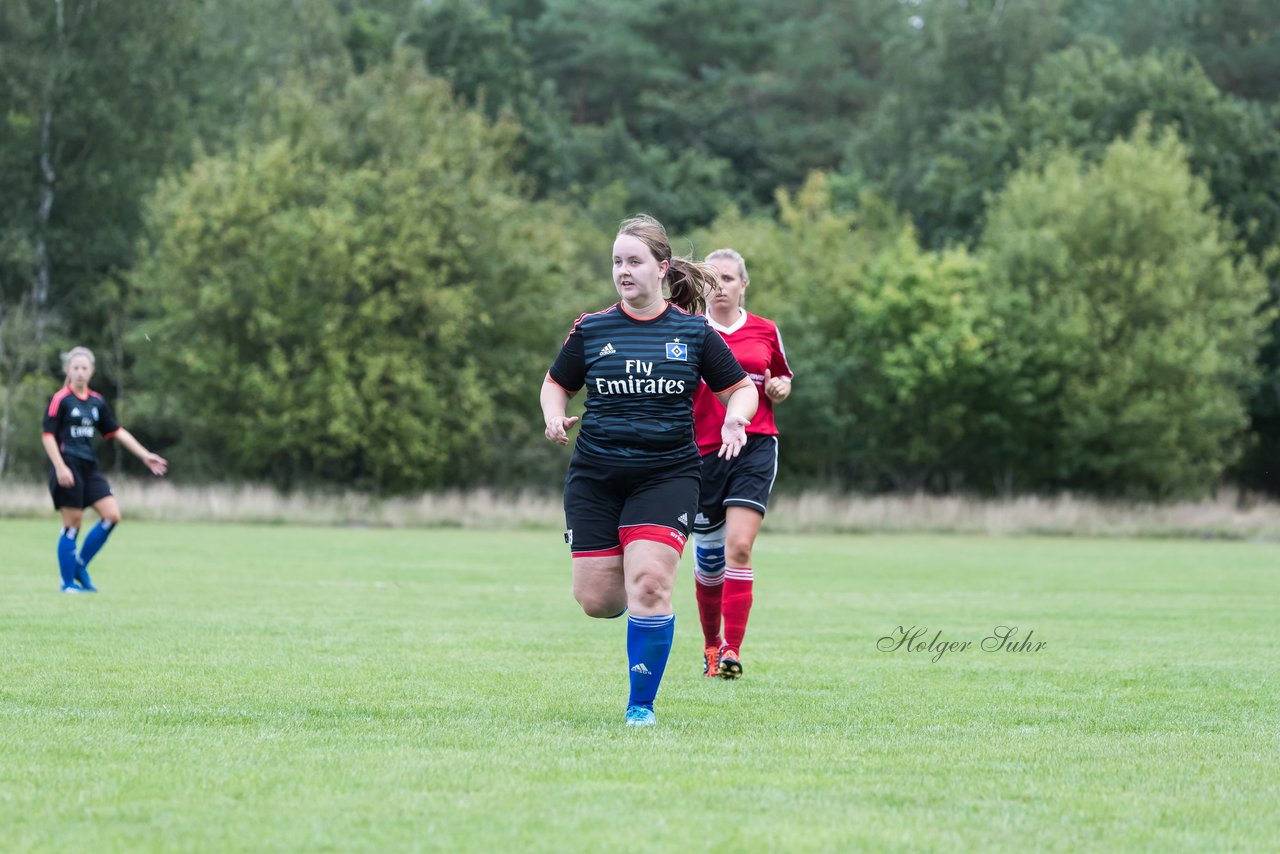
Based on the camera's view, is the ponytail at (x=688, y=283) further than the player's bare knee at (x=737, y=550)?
No

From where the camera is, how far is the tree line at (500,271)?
139 ft

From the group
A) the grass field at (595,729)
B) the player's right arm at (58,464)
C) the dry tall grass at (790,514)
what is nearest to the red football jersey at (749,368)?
the grass field at (595,729)

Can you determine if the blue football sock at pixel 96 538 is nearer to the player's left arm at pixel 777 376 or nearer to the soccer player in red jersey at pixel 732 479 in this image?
the soccer player in red jersey at pixel 732 479

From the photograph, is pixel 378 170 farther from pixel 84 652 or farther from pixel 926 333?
pixel 84 652

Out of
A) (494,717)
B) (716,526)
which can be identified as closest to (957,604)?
(716,526)

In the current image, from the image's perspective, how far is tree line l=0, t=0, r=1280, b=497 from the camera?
42.3 meters

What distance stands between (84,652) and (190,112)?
4474 cm

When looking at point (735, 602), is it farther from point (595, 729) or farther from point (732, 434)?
point (595, 729)

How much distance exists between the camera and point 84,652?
9422 millimetres

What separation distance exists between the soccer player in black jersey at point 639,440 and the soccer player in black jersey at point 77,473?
26.3 feet

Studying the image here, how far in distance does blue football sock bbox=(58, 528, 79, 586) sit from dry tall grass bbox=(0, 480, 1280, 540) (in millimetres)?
20004

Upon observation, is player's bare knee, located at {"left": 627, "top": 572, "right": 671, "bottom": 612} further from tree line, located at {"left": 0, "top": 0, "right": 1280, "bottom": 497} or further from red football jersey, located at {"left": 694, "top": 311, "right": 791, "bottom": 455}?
tree line, located at {"left": 0, "top": 0, "right": 1280, "bottom": 497}

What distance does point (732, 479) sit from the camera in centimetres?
935

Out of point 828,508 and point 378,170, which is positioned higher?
point 378,170
